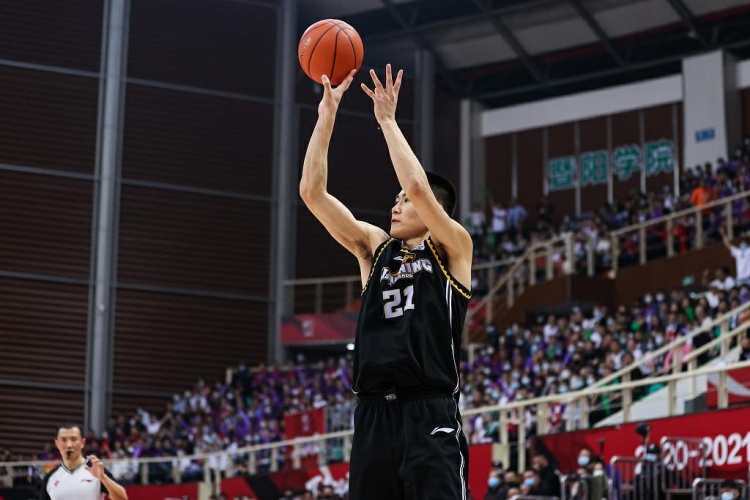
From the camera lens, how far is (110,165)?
32844 millimetres

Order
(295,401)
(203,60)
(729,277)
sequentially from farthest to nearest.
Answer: (203,60) → (295,401) → (729,277)

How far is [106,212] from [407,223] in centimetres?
2727

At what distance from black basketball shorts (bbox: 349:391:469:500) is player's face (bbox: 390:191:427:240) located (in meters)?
0.78

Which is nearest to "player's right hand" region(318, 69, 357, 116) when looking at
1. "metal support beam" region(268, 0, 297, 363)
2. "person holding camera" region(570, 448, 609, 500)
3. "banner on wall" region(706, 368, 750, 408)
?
"person holding camera" region(570, 448, 609, 500)

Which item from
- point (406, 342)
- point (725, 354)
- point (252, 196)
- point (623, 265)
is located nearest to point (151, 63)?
point (252, 196)

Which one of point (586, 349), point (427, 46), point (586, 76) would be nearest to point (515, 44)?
point (586, 76)

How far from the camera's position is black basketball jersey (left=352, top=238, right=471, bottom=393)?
236 inches

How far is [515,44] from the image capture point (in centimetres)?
3519

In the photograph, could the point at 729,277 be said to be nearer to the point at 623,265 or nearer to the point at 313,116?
the point at 623,265

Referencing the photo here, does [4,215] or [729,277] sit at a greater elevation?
[4,215]

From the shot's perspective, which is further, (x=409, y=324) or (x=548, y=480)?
(x=548, y=480)

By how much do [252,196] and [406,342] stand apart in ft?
94.2

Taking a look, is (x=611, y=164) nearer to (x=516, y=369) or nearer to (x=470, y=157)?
(x=470, y=157)

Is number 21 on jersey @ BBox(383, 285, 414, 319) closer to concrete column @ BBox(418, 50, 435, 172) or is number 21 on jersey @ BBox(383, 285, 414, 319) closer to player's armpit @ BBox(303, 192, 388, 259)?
player's armpit @ BBox(303, 192, 388, 259)
